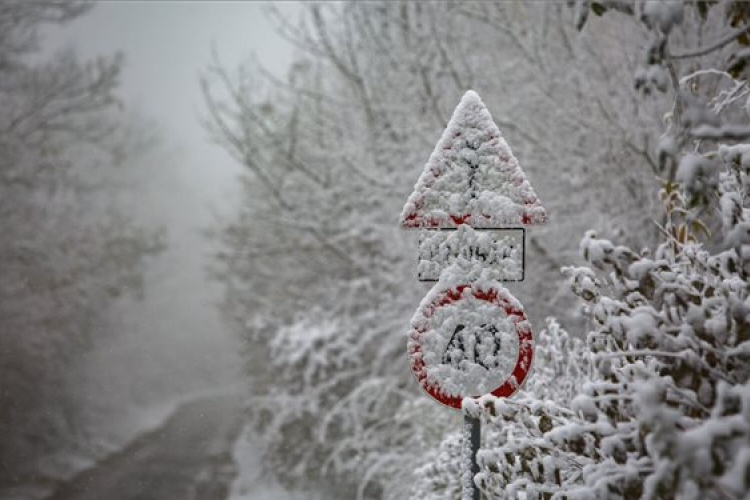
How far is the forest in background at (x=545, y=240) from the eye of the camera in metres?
2.77

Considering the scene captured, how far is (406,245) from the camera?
32.8 feet

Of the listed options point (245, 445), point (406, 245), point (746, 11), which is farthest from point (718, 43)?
point (245, 445)

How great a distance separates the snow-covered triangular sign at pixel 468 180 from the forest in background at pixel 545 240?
A: 0.48 m

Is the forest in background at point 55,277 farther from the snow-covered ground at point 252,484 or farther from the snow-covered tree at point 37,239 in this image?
the snow-covered ground at point 252,484

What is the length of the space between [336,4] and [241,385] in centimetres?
1798

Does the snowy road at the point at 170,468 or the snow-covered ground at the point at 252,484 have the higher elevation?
the snow-covered ground at the point at 252,484

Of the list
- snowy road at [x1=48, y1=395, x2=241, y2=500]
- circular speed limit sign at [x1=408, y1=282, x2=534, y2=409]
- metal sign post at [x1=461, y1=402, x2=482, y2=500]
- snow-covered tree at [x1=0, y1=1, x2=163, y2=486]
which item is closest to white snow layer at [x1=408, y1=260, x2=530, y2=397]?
circular speed limit sign at [x1=408, y1=282, x2=534, y2=409]

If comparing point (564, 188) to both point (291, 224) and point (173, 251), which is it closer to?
point (291, 224)

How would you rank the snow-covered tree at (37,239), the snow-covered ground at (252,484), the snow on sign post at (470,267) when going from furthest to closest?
the snow-covered tree at (37,239)
the snow-covered ground at (252,484)
the snow on sign post at (470,267)

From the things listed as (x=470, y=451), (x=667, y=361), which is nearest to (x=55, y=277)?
(x=470, y=451)

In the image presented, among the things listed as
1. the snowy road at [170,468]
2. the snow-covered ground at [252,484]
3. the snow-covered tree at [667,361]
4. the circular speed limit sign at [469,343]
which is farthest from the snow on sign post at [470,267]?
the snowy road at [170,468]

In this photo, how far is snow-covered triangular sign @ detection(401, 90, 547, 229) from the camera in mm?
3617

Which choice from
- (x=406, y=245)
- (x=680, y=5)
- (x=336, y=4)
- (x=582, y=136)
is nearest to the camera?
(x=680, y=5)

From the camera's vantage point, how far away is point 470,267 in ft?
12.0
